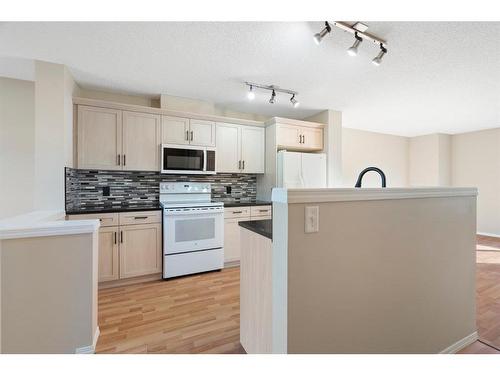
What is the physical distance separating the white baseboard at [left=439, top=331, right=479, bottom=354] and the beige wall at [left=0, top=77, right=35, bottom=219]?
4455mm

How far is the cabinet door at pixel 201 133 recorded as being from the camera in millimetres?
3425

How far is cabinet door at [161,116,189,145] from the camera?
325cm

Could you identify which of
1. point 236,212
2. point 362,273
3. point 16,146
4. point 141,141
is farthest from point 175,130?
point 362,273

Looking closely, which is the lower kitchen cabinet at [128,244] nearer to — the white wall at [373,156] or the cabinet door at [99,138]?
the cabinet door at [99,138]

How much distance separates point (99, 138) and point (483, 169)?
7.76 meters

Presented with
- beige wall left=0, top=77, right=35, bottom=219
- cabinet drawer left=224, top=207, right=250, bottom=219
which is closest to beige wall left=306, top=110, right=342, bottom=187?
cabinet drawer left=224, top=207, right=250, bottom=219

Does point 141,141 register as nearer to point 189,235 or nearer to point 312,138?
point 189,235

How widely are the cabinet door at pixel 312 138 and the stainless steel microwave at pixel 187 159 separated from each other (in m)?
1.58

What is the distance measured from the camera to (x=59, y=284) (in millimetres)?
1533

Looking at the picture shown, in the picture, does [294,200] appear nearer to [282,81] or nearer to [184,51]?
[184,51]
